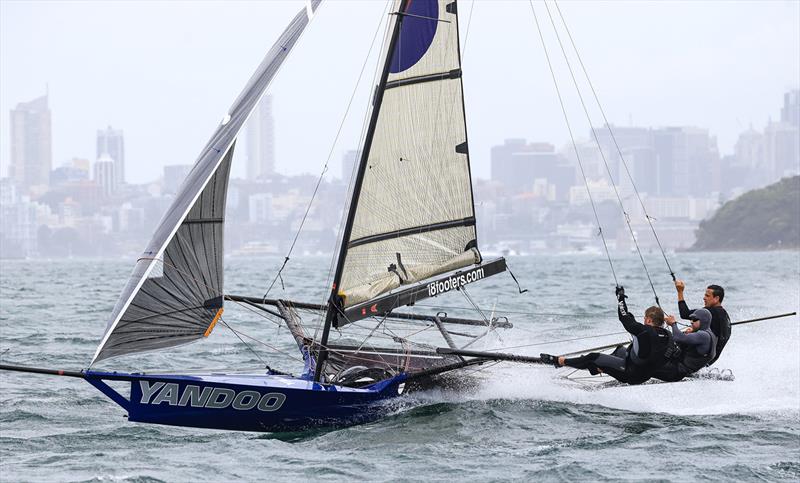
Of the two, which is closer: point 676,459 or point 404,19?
point 676,459

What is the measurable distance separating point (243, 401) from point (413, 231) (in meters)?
2.52

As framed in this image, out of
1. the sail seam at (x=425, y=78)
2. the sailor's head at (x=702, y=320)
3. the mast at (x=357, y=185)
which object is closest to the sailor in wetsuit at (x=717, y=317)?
the sailor's head at (x=702, y=320)

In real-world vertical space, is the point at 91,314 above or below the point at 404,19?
below

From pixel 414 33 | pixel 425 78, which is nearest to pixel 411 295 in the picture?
pixel 425 78

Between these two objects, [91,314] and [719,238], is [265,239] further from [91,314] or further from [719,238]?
[91,314]

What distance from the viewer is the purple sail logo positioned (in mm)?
10820

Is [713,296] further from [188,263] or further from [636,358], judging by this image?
[188,263]

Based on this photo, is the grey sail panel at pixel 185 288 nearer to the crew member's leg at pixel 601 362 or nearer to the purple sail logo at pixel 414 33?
the purple sail logo at pixel 414 33

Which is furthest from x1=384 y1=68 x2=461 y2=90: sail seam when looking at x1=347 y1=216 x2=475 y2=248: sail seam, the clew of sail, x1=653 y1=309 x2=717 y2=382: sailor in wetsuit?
x1=653 y1=309 x2=717 y2=382: sailor in wetsuit

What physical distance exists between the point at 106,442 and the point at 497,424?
11.9 feet

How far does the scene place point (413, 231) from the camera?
37.2 feet

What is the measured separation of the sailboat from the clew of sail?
0.01m

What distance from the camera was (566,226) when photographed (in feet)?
583

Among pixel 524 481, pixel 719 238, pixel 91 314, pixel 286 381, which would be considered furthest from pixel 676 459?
pixel 719 238
